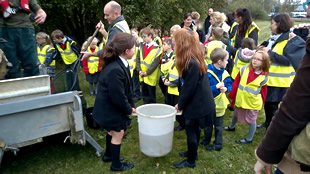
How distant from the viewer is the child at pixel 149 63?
4.98m

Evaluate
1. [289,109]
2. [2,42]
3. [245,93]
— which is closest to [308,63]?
[289,109]

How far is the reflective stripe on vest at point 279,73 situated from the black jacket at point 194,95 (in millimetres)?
1672

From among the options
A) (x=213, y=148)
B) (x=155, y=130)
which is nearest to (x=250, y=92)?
(x=213, y=148)

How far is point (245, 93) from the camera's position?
3613 millimetres

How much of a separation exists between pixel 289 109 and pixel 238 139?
3.24 m

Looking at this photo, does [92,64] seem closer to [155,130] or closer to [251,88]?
[155,130]

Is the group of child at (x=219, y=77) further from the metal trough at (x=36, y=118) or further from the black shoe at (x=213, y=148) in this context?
the metal trough at (x=36, y=118)

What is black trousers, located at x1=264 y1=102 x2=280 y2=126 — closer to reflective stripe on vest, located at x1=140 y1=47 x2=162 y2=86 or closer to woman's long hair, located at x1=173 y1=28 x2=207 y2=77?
woman's long hair, located at x1=173 y1=28 x2=207 y2=77

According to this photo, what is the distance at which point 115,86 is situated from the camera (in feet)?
8.74

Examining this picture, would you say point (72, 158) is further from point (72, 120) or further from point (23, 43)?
point (23, 43)

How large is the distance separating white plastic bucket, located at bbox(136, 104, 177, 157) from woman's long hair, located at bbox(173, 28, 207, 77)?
678 mm

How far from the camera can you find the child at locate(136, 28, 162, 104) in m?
4.98

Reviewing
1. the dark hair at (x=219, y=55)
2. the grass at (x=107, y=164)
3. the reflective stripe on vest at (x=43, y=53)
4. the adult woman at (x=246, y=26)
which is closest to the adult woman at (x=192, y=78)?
the dark hair at (x=219, y=55)

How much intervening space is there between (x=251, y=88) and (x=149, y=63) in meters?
2.31
